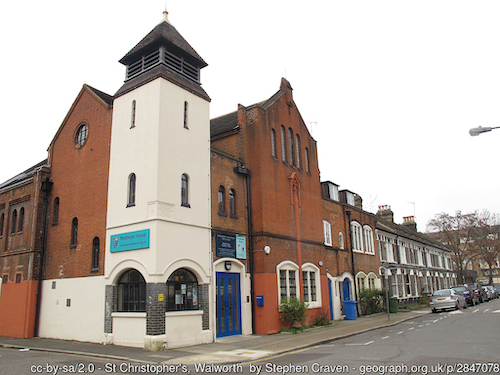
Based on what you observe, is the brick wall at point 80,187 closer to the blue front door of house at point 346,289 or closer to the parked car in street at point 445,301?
the blue front door of house at point 346,289

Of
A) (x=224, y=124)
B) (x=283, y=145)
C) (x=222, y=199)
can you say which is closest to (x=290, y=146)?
(x=283, y=145)

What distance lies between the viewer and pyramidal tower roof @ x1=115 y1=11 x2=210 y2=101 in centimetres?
1589

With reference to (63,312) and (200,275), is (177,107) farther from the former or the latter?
(63,312)

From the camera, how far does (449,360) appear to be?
362 inches

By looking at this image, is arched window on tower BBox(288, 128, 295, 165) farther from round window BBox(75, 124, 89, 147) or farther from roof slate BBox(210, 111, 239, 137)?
round window BBox(75, 124, 89, 147)

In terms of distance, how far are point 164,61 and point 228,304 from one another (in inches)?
397

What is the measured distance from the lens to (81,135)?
18812mm

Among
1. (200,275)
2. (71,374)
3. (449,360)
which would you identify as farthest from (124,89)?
(449,360)

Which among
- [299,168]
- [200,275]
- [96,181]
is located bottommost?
[200,275]

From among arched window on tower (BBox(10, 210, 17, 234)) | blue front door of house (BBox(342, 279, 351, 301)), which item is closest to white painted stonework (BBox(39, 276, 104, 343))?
arched window on tower (BBox(10, 210, 17, 234))

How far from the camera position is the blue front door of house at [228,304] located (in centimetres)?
1597

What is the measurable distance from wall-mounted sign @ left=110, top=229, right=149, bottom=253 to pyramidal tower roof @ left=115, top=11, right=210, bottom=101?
231 inches

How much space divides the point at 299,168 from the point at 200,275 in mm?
9235

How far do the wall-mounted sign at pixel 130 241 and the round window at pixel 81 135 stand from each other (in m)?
5.72
